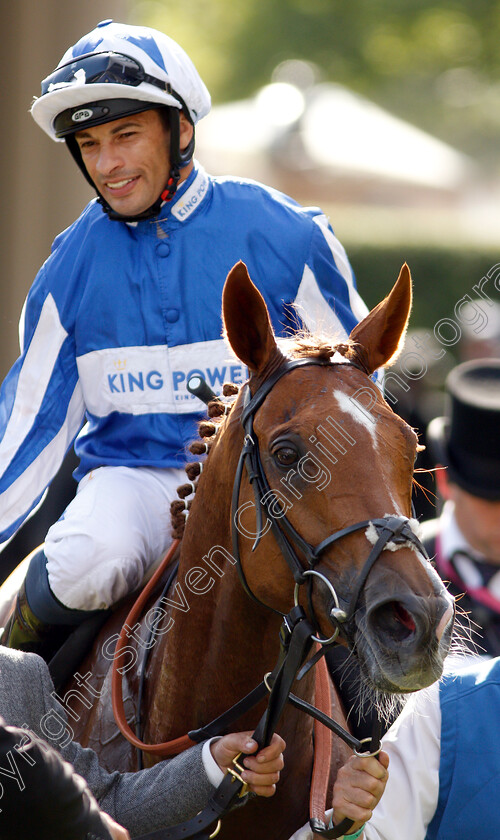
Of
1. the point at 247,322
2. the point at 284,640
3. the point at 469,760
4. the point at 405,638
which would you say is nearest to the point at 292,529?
the point at 284,640

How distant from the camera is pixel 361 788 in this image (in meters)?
2.27

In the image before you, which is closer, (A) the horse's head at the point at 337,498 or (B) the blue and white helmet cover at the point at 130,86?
(A) the horse's head at the point at 337,498

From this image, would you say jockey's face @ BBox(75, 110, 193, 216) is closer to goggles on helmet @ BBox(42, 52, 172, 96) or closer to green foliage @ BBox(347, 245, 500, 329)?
goggles on helmet @ BBox(42, 52, 172, 96)

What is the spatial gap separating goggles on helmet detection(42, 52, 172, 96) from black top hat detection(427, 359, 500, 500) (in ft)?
7.84

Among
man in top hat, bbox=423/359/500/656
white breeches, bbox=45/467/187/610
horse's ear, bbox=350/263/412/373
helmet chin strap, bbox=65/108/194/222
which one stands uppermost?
helmet chin strap, bbox=65/108/194/222

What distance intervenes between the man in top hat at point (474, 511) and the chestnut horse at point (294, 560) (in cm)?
195

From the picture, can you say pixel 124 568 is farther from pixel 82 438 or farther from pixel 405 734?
pixel 405 734

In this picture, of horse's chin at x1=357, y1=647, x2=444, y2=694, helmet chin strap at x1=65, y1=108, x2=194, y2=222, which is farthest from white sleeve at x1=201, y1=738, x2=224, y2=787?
helmet chin strap at x1=65, y1=108, x2=194, y2=222

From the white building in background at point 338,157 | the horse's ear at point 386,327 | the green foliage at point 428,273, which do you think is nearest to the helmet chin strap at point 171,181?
the horse's ear at point 386,327

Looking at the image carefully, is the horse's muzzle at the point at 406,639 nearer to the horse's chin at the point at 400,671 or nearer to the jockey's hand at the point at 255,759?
the horse's chin at the point at 400,671

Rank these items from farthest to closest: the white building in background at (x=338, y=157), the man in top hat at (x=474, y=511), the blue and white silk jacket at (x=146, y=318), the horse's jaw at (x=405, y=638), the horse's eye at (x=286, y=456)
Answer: the white building in background at (x=338, y=157) → the man in top hat at (x=474, y=511) → the blue and white silk jacket at (x=146, y=318) → the horse's eye at (x=286, y=456) → the horse's jaw at (x=405, y=638)

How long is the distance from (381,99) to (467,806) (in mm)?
26911

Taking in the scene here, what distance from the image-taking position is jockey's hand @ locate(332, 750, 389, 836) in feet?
7.41

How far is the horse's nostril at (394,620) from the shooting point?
1.99 m
